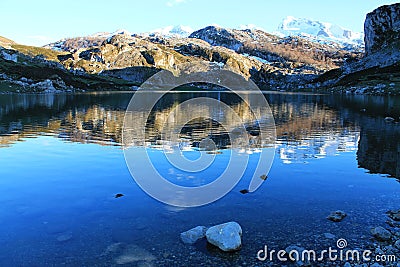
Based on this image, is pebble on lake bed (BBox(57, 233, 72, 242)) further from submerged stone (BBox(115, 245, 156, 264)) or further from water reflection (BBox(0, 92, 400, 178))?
water reflection (BBox(0, 92, 400, 178))

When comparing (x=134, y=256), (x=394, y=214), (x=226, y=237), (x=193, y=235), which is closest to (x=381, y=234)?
(x=394, y=214)

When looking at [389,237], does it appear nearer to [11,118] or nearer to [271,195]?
[271,195]

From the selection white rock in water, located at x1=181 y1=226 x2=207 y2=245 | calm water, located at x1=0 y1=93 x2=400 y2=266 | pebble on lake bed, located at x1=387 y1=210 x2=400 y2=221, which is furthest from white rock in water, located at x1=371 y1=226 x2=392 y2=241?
white rock in water, located at x1=181 y1=226 x2=207 y2=245

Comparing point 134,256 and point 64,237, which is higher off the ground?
point 64,237

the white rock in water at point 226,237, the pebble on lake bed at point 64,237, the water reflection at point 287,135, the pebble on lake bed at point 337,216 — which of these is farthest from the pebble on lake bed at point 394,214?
the pebble on lake bed at point 64,237

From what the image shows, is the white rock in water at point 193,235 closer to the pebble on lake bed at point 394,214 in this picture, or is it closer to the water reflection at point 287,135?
the pebble on lake bed at point 394,214

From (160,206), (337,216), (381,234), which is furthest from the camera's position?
(160,206)

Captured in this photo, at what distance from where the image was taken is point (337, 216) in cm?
2094

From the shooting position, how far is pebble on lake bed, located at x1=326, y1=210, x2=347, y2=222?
20.6m

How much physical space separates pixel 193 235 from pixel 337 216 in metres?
9.51

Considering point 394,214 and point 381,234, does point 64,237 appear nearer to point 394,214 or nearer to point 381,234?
point 381,234

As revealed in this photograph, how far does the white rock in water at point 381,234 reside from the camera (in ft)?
58.5

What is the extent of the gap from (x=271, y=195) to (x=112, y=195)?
40.0 feet

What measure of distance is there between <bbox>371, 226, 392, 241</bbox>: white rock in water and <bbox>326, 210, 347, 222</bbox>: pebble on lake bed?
2301mm
